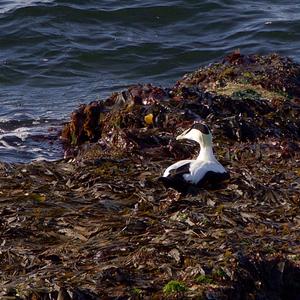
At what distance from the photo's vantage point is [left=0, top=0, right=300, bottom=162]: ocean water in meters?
12.5

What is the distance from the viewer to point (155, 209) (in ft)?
20.5

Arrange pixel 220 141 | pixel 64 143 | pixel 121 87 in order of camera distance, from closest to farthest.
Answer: pixel 220 141 < pixel 64 143 < pixel 121 87

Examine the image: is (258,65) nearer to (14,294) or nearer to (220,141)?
(220,141)

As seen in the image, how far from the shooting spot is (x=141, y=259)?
16.8ft

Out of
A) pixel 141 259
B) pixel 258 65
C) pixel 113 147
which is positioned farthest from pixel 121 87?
pixel 141 259

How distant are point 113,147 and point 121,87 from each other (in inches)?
179

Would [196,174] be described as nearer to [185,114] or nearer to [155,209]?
[155,209]

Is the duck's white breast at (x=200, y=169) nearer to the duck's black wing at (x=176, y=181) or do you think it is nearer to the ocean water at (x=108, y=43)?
the duck's black wing at (x=176, y=181)

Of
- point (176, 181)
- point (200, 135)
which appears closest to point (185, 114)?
point (200, 135)

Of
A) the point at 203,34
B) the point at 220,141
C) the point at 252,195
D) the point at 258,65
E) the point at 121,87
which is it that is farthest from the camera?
the point at 203,34

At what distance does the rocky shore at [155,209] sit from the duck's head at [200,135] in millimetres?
284

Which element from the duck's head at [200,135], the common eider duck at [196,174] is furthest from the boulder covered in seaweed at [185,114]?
the common eider duck at [196,174]

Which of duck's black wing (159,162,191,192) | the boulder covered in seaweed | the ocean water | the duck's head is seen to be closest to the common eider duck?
duck's black wing (159,162,191,192)

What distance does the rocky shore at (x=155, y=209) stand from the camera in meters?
4.93
